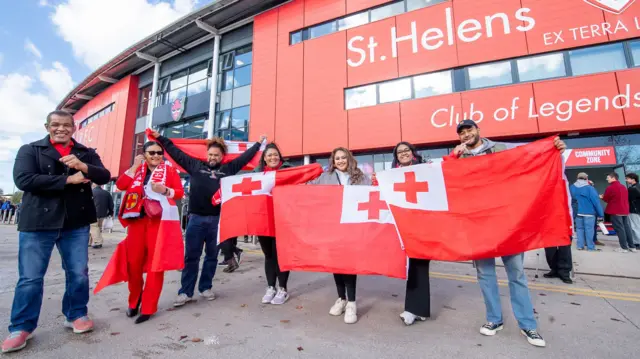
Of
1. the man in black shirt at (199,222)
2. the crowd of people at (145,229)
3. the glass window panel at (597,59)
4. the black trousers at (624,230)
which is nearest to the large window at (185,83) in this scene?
the man in black shirt at (199,222)

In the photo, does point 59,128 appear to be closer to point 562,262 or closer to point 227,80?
point 562,262

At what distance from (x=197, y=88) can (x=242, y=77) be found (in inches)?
175

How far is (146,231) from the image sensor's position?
310 cm

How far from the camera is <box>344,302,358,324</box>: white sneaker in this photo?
112 inches

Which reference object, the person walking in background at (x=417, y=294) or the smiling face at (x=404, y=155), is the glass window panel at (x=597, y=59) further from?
the person walking in background at (x=417, y=294)

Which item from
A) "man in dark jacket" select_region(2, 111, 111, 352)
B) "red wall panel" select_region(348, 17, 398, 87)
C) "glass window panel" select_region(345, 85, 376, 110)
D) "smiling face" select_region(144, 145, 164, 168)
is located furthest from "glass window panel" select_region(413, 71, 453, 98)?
"man in dark jacket" select_region(2, 111, 111, 352)

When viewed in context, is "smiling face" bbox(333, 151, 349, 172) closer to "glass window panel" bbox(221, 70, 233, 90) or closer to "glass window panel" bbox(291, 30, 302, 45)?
"glass window panel" bbox(291, 30, 302, 45)

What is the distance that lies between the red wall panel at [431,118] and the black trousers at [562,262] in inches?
285

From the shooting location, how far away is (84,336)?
252cm

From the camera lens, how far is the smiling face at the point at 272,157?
12.4ft

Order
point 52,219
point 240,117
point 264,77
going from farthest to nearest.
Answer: point 240,117 → point 264,77 → point 52,219

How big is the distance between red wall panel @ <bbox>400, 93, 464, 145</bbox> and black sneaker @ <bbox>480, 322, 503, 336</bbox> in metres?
9.76

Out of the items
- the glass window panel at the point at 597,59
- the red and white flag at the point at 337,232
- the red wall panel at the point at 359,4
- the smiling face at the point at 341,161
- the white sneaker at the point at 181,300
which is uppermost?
the red wall panel at the point at 359,4

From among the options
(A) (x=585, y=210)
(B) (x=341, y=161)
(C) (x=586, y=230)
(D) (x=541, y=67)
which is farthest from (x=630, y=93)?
(B) (x=341, y=161)
